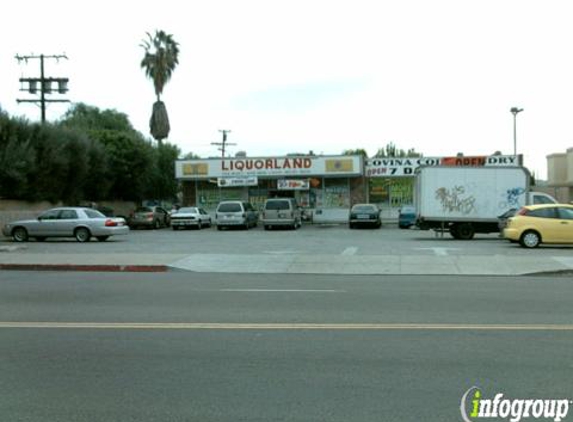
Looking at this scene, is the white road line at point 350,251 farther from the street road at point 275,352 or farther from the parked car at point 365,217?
the parked car at point 365,217

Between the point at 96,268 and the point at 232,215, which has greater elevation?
the point at 232,215

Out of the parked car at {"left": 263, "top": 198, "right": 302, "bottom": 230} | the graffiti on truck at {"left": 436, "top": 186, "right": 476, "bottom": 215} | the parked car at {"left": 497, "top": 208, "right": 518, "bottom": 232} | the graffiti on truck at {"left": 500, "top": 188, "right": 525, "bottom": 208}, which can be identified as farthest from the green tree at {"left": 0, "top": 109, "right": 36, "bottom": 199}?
the graffiti on truck at {"left": 500, "top": 188, "right": 525, "bottom": 208}

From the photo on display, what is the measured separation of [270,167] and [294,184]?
1.95 metres

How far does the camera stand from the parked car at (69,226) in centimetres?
2780

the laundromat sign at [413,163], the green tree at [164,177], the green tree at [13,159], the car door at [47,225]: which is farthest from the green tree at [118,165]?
the laundromat sign at [413,163]

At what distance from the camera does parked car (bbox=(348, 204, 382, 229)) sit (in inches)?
1486

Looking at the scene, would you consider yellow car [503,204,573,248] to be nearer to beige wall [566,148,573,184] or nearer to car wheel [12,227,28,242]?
car wheel [12,227,28,242]

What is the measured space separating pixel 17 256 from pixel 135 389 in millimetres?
15508

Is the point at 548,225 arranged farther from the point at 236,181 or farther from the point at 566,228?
the point at 236,181

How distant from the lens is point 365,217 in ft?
124

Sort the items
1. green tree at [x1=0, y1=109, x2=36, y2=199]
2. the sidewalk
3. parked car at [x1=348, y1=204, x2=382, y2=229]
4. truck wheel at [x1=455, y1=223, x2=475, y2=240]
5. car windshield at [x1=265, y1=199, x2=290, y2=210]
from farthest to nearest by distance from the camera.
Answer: parked car at [x1=348, y1=204, x2=382, y2=229]
car windshield at [x1=265, y1=199, x2=290, y2=210]
green tree at [x1=0, y1=109, x2=36, y2=199]
truck wheel at [x1=455, y1=223, x2=475, y2=240]
the sidewalk

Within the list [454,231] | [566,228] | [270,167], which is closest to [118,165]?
[270,167]

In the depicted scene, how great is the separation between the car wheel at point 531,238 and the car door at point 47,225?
18153 millimetres

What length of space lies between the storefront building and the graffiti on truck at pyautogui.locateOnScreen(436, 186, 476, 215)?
1544cm
